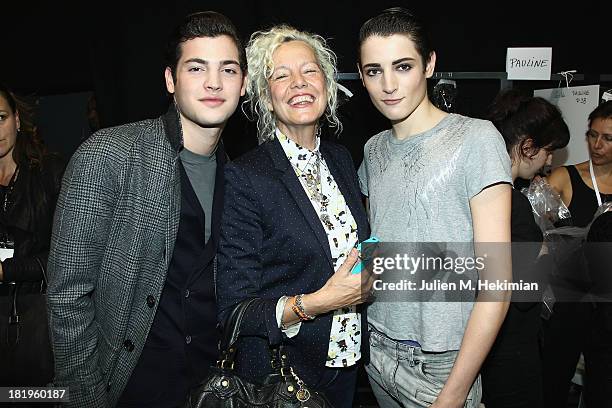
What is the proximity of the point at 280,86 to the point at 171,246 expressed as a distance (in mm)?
642

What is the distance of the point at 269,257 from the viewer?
168 centimetres

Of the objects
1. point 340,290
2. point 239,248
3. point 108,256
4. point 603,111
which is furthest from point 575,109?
point 108,256

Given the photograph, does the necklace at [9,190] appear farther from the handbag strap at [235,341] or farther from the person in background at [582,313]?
the person in background at [582,313]

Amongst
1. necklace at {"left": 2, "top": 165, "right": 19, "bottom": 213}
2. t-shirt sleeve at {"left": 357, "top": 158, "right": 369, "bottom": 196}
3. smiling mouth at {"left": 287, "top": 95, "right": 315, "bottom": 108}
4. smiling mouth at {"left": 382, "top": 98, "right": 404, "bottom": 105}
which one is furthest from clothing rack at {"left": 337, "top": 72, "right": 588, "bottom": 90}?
necklace at {"left": 2, "top": 165, "right": 19, "bottom": 213}

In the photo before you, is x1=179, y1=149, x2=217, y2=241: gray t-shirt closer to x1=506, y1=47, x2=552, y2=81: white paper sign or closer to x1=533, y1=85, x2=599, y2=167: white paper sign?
x1=506, y1=47, x2=552, y2=81: white paper sign

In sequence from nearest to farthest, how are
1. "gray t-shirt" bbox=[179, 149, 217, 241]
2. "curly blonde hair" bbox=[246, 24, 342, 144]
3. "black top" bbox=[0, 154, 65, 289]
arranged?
"gray t-shirt" bbox=[179, 149, 217, 241] < "curly blonde hair" bbox=[246, 24, 342, 144] < "black top" bbox=[0, 154, 65, 289]

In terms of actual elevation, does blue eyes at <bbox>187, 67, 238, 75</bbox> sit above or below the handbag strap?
above

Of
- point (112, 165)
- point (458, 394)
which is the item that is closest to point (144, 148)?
point (112, 165)

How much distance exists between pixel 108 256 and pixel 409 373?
3.15ft

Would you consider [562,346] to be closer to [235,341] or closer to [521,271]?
[521,271]

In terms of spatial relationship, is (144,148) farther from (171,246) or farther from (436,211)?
(436,211)

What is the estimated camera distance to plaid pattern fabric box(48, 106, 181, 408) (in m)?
1.57

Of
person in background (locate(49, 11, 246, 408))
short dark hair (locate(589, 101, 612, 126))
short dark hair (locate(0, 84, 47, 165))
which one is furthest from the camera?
short dark hair (locate(589, 101, 612, 126))

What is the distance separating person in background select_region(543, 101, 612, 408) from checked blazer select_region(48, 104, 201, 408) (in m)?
1.68
